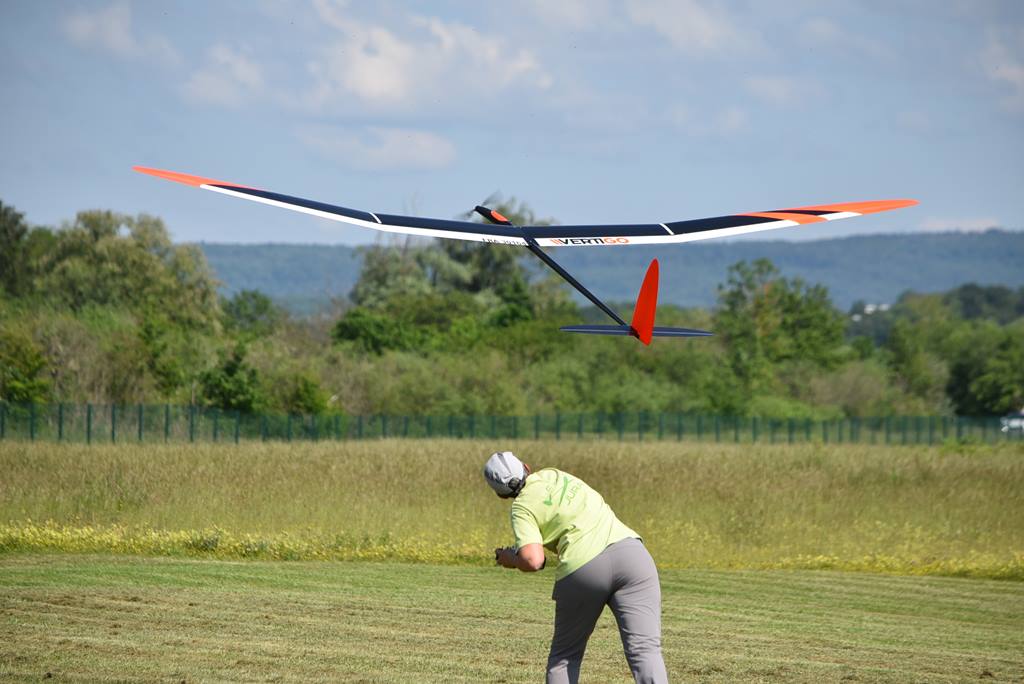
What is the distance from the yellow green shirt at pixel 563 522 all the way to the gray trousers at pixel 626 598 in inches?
2.5

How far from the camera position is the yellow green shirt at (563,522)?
7.38 metres

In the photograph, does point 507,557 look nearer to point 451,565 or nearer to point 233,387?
point 451,565

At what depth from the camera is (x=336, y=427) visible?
43.8 metres

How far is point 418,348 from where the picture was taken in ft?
213

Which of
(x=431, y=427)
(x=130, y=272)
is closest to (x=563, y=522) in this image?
(x=431, y=427)

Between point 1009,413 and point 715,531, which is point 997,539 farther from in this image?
point 1009,413

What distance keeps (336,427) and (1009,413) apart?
6318cm

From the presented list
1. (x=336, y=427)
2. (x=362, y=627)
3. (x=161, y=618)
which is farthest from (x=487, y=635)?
(x=336, y=427)

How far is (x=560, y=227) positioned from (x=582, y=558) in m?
3.91

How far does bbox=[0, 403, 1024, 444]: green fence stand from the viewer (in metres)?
37.0

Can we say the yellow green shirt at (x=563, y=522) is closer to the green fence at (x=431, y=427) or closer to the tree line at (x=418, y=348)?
the green fence at (x=431, y=427)

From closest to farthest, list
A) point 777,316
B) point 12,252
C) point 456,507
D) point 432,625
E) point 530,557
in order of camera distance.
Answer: point 530,557 < point 432,625 < point 456,507 < point 12,252 < point 777,316

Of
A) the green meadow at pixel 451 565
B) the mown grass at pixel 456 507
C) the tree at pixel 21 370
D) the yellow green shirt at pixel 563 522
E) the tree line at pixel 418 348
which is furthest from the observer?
the tree line at pixel 418 348

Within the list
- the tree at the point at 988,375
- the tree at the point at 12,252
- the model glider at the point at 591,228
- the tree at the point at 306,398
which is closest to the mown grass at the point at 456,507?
the model glider at the point at 591,228
